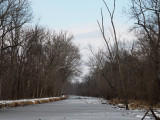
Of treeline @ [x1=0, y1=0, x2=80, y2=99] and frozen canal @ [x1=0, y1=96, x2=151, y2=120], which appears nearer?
frozen canal @ [x1=0, y1=96, x2=151, y2=120]

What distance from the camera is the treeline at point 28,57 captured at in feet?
67.5

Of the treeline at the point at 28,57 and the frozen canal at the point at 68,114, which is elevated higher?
the treeline at the point at 28,57

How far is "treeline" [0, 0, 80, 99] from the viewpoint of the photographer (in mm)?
20578

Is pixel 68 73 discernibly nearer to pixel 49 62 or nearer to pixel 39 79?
pixel 49 62

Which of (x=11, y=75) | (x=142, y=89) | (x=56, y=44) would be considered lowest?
(x=142, y=89)

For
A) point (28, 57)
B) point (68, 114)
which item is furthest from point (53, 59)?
point (68, 114)

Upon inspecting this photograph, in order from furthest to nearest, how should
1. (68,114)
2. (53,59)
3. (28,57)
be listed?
1. (53,59)
2. (28,57)
3. (68,114)

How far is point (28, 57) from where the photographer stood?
31.0 meters

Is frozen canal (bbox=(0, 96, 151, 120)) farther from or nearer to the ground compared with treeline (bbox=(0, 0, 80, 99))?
nearer to the ground

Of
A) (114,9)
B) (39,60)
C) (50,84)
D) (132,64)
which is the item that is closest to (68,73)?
(50,84)

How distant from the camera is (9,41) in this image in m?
29.1

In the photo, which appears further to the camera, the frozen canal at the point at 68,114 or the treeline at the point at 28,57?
the treeline at the point at 28,57

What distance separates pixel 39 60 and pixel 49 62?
17.8 ft

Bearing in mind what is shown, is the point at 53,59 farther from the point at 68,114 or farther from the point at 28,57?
the point at 68,114
